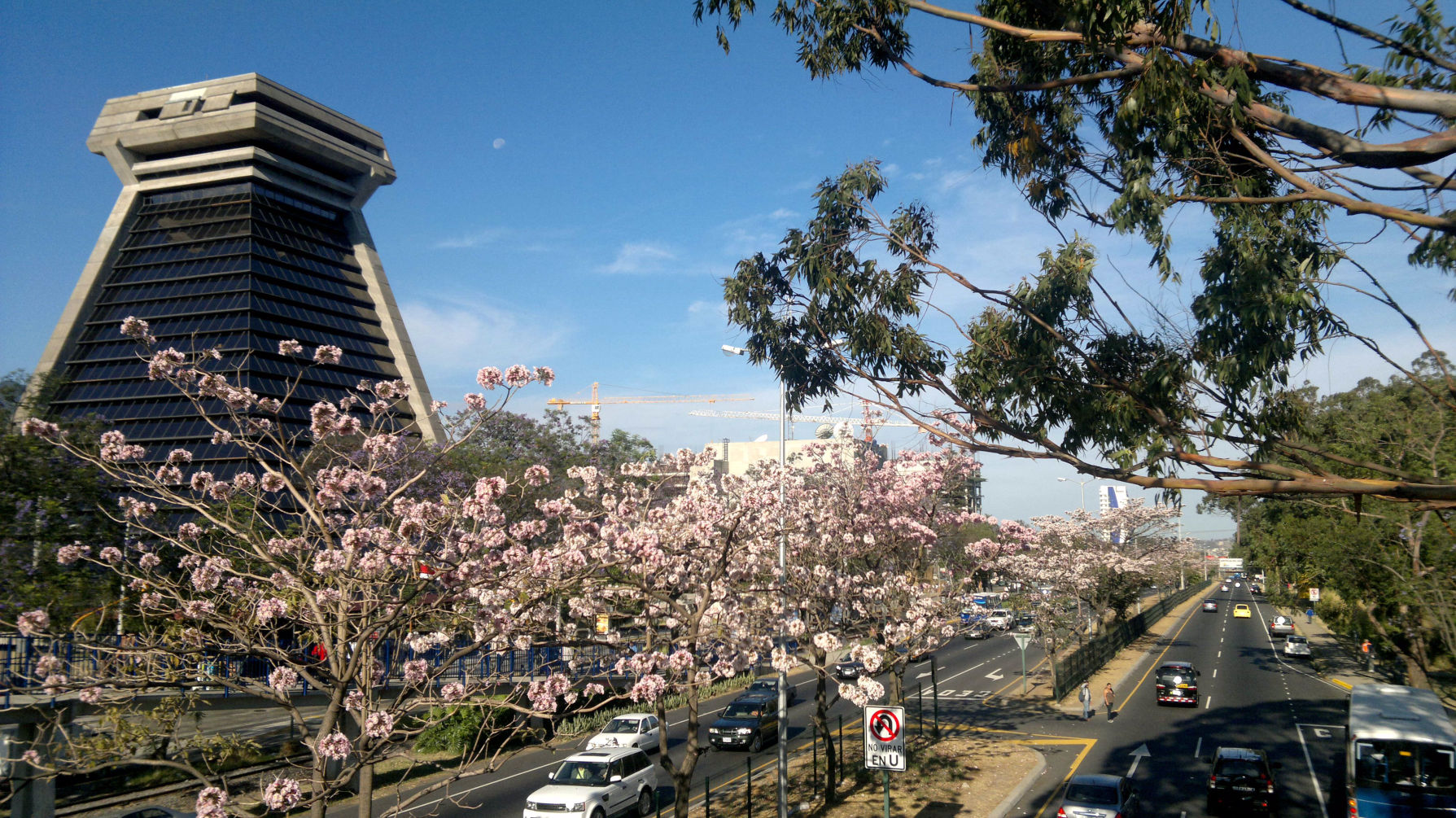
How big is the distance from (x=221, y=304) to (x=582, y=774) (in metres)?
70.3

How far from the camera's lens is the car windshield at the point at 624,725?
2366 cm

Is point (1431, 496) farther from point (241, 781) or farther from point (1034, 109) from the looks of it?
point (241, 781)

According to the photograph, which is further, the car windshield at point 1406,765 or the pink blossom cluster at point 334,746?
the car windshield at point 1406,765

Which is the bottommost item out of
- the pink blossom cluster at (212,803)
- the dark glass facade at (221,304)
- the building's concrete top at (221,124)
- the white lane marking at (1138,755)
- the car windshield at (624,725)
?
the white lane marking at (1138,755)

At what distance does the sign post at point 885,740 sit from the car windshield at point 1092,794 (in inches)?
160

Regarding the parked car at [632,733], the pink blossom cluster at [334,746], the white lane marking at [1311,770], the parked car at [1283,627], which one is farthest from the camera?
the parked car at [1283,627]

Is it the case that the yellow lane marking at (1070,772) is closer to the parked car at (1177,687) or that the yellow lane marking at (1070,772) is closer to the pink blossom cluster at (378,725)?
the parked car at (1177,687)

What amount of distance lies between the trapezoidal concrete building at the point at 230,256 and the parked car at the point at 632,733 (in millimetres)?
49537

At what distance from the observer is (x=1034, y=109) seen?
10891mm

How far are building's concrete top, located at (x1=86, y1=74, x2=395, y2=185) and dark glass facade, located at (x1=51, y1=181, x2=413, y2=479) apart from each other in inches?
212

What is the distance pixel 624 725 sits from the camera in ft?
78.0

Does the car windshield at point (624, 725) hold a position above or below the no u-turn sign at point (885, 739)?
below

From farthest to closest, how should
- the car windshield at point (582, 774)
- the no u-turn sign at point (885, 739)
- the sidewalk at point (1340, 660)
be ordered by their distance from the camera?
the sidewalk at point (1340, 660), the car windshield at point (582, 774), the no u-turn sign at point (885, 739)

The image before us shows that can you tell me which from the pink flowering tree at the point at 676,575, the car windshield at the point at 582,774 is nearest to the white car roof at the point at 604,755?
the car windshield at the point at 582,774
